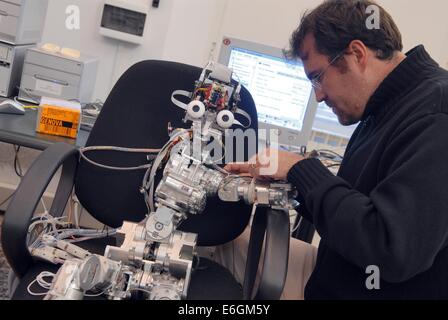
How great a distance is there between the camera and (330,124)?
2.66 meters

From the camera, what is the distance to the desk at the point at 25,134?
1.52 metres

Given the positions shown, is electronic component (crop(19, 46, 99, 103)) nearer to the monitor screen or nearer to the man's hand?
the monitor screen

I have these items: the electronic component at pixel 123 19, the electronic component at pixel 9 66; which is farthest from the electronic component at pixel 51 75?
the electronic component at pixel 123 19

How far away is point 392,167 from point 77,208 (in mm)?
988

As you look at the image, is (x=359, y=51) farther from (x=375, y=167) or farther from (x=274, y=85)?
(x=274, y=85)

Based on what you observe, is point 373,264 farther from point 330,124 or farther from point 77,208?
point 330,124

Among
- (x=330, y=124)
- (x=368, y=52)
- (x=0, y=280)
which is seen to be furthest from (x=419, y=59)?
(x=0, y=280)

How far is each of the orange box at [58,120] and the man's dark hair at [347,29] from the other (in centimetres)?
87

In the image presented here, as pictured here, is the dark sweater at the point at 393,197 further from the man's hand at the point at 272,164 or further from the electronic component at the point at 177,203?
the electronic component at the point at 177,203

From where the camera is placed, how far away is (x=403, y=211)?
99 centimetres

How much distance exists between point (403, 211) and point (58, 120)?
1.17m

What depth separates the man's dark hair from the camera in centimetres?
122

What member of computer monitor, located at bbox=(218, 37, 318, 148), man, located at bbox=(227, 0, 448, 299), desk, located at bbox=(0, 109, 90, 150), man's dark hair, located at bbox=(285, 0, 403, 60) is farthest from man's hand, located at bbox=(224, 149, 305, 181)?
computer monitor, located at bbox=(218, 37, 318, 148)

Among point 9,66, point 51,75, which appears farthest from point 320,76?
point 9,66
